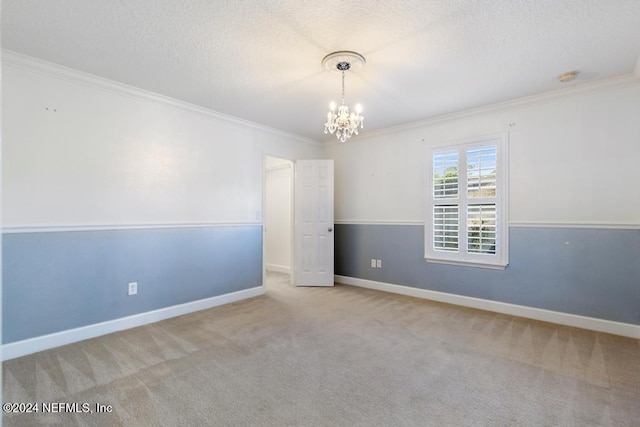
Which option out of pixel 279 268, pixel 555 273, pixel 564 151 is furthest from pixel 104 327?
pixel 564 151

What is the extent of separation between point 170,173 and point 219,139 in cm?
82

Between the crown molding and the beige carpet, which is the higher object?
the crown molding

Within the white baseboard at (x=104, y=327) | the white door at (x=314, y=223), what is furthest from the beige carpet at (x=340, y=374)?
the white door at (x=314, y=223)

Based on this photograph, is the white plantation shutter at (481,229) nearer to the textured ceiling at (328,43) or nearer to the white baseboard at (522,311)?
the white baseboard at (522,311)

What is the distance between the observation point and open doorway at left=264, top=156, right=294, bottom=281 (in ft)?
21.9

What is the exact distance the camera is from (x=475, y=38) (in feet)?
9.07

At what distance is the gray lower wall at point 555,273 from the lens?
11.3 feet

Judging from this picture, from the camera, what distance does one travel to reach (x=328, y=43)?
2.82 metres

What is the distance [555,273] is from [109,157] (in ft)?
15.7

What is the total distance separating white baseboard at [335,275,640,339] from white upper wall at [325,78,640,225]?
99 cm

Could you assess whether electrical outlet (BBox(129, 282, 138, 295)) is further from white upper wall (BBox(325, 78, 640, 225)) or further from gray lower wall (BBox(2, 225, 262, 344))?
white upper wall (BBox(325, 78, 640, 225))

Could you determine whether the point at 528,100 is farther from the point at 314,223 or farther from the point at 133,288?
the point at 133,288

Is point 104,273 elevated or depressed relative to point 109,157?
depressed

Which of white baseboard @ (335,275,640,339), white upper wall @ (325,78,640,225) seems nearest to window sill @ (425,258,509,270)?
white baseboard @ (335,275,640,339)
